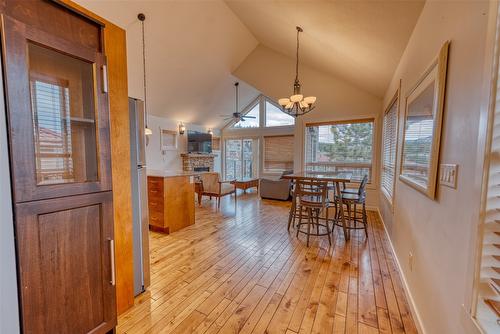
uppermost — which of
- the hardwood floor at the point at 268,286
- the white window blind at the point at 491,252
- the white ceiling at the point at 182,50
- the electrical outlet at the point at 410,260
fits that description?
the white ceiling at the point at 182,50

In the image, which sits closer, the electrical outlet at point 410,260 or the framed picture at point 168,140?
the electrical outlet at point 410,260

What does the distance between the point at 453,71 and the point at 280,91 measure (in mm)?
4345

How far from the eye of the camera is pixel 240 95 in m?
7.39

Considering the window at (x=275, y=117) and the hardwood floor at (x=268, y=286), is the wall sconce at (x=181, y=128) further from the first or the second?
the hardwood floor at (x=268, y=286)

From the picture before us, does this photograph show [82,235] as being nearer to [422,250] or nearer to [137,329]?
[137,329]

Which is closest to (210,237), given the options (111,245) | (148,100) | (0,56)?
(111,245)

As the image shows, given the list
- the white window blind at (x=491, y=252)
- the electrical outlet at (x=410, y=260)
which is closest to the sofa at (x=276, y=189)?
the electrical outlet at (x=410, y=260)

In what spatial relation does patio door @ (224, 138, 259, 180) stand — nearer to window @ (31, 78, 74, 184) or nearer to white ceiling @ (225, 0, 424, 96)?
white ceiling @ (225, 0, 424, 96)

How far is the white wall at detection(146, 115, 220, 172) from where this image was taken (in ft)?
20.2

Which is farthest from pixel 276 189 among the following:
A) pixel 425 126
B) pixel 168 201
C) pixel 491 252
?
pixel 491 252

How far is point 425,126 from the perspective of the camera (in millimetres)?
1642

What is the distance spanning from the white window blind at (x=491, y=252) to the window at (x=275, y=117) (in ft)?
21.6

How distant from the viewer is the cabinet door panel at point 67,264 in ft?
2.86

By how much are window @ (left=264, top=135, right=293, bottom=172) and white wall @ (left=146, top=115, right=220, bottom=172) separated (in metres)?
2.81
